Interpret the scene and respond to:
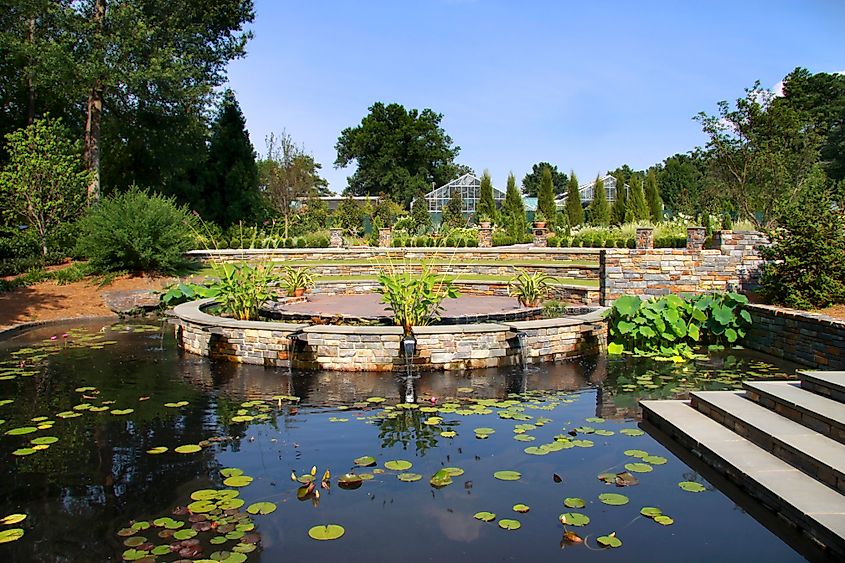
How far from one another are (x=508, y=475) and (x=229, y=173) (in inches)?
801

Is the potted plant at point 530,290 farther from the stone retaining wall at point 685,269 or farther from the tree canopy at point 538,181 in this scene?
the tree canopy at point 538,181

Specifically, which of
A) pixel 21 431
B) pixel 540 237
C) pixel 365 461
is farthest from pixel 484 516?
pixel 540 237

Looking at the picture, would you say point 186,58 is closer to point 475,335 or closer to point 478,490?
point 475,335

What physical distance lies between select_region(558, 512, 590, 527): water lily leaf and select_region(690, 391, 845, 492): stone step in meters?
1.34

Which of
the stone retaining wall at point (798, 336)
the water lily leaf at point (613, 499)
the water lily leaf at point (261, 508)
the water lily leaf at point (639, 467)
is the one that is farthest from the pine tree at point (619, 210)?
the water lily leaf at point (261, 508)

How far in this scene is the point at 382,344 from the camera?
664cm

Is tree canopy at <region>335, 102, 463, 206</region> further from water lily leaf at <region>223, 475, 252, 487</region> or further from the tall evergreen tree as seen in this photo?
water lily leaf at <region>223, 475, 252, 487</region>

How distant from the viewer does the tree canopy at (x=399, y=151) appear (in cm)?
5281

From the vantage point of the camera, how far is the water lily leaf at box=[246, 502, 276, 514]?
10.7 feet

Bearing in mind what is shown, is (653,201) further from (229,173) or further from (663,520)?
(663,520)

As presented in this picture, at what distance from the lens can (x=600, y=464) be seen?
13.0 ft

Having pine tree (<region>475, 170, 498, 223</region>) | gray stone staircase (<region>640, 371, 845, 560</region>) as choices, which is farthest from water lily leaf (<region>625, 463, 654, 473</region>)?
pine tree (<region>475, 170, 498, 223</region>)

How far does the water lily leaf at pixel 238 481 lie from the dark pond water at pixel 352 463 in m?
0.05

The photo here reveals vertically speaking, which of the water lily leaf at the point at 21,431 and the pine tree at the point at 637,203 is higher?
the pine tree at the point at 637,203
